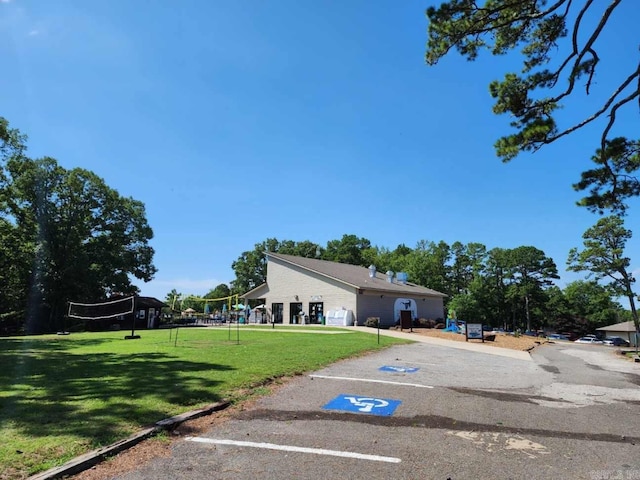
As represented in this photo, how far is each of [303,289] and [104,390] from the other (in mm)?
27423

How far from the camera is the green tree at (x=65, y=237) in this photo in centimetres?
3847

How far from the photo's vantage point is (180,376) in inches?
336

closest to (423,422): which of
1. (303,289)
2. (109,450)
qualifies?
(109,450)

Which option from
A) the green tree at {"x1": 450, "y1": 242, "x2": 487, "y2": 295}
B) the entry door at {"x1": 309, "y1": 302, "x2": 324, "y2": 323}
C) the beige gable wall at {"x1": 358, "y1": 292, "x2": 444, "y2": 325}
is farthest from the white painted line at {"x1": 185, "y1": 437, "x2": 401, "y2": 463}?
the green tree at {"x1": 450, "y1": 242, "x2": 487, "y2": 295}

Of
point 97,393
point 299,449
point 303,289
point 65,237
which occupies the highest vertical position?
point 65,237

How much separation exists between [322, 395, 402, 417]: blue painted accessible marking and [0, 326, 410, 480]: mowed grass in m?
1.68

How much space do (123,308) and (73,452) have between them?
37799mm

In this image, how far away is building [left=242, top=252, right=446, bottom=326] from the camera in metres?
31.1

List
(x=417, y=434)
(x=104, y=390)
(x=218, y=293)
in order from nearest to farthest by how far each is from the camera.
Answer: (x=417, y=434), (x=104, y=390), (x=218, y=293)

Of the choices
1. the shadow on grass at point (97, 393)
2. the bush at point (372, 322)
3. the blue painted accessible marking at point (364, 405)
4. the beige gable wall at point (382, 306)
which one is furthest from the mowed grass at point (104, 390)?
the beige gable wall at point (382, 306)

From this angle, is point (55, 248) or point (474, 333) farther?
point (55, 248)

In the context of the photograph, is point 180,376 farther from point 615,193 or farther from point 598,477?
point 615,193

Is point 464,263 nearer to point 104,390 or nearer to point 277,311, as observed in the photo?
point 277,311

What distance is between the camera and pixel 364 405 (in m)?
6.91
